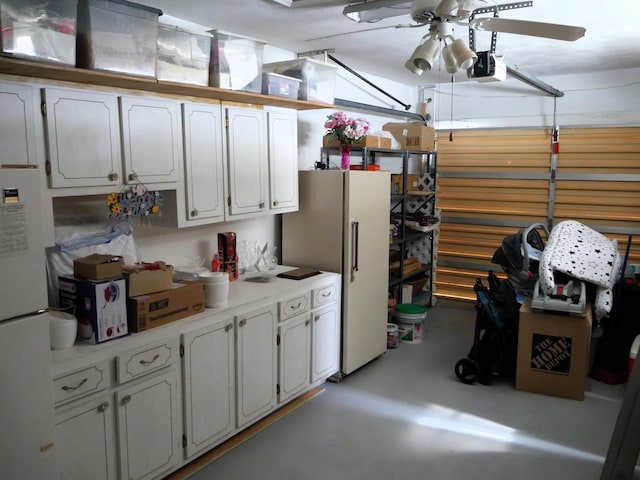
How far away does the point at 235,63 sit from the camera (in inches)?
119

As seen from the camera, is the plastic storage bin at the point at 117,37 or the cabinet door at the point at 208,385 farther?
the cabinet door at the point at 208,385

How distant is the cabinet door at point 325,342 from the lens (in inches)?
148

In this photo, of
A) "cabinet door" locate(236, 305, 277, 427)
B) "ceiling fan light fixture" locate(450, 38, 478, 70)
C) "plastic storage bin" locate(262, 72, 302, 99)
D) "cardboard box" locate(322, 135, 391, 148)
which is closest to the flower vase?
"cardboard box" locate(322, 135, 391, 148)

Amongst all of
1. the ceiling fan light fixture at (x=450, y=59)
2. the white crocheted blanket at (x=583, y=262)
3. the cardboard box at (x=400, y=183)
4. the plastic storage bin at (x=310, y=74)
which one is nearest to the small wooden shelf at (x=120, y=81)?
the plastic storage bin at (x=310, y=74)

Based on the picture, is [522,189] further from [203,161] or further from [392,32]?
[203,161]

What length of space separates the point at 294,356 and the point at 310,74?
195 centimetres

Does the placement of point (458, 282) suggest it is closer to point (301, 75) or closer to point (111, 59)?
point (301, 75)

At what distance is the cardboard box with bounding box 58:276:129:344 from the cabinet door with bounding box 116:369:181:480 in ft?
0.94

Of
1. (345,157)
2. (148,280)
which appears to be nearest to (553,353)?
(345,157)

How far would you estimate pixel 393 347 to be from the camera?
188 inches

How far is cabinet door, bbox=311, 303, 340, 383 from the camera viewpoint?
3.75 m

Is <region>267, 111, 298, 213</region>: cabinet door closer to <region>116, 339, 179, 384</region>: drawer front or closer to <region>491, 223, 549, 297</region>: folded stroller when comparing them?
<region>116, 339, 179, 384</region>: drawer front

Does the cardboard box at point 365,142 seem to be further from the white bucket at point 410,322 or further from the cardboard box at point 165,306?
the cardboard box at point 165,306

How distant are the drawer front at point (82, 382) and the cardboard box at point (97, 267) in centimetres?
40
